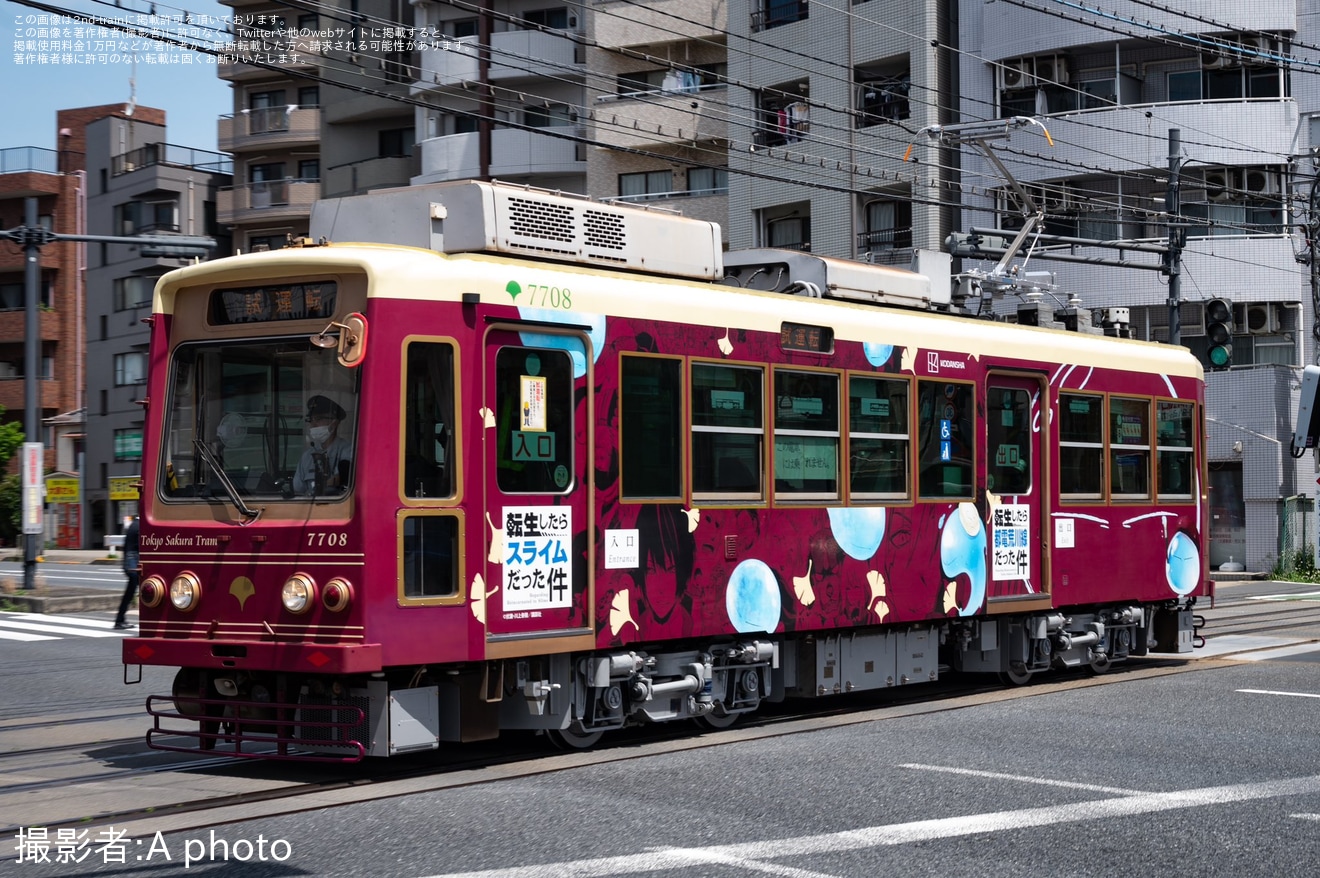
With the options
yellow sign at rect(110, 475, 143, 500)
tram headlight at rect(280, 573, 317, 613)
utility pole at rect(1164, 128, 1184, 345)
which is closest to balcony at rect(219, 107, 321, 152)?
yellow sign at rect(110, 475, 143, 500)

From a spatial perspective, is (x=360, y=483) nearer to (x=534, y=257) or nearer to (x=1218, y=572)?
(x=534, y=257)

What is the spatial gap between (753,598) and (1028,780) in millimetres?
2614

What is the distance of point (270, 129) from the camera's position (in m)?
51.8

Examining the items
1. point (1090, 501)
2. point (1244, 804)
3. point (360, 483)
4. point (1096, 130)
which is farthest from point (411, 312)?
point (1096, 130)

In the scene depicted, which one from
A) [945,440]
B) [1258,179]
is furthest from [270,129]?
[945,440]

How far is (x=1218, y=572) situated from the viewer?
34.4m

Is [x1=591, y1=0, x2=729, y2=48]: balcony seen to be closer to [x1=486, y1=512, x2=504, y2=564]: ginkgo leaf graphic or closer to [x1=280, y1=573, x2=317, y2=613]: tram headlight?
[x1=486, y1=512, x2=504, y2=564]: ginkgo leaf graphic

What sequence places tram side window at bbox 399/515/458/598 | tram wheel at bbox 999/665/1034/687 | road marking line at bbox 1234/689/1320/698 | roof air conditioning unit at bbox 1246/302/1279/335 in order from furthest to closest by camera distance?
roof air conditioning unit at bbox 1246/302/1279/335, tram wheel at bbox 999/665/1034/687, road marking line at bbox 1234/689/1320/698, tram side window at bbox 399/515/458/598

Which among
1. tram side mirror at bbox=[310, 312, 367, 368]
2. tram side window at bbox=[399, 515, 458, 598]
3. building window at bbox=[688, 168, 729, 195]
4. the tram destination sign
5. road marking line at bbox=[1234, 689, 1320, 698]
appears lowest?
road marking line at bbox=[1234, 689, 1320, 698]

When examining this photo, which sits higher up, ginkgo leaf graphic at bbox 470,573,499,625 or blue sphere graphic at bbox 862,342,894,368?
blue sphere graphic at bbox 862,342,894,368

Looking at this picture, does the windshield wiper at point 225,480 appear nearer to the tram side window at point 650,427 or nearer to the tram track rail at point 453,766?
the tram track rail at point 453,766

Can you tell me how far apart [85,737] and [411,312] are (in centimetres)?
→ 443

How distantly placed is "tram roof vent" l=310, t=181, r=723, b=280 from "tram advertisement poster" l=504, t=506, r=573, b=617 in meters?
1.66

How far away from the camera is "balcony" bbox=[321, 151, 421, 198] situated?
48.1 meters
